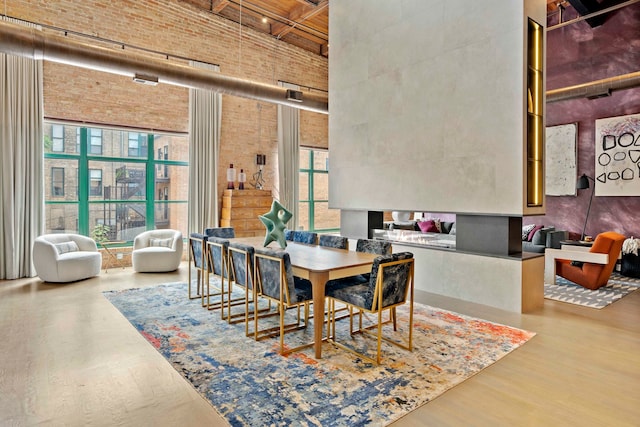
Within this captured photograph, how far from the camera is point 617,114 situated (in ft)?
24.1

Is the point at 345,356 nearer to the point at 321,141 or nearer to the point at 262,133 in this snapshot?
the point at 262,133

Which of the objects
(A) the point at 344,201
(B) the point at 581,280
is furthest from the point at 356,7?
(B) the point at 581,280

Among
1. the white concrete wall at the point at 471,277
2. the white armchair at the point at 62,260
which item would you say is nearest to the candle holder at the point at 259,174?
the white armchair at the point at 62,260

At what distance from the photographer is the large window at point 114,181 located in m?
7.15

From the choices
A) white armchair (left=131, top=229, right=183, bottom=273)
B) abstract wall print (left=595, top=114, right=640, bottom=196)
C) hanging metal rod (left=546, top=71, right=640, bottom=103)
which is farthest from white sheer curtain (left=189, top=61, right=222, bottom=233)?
abstract wall print (left=595, top=114, right=640, bottom=196)

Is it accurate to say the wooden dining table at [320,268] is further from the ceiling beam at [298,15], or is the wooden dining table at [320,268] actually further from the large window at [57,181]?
the ceiling beam at [298,15]

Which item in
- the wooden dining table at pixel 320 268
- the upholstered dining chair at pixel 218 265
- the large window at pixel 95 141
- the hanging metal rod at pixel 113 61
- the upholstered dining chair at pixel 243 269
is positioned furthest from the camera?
the large window at pixel 95 141

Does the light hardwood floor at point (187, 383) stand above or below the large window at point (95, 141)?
A: below

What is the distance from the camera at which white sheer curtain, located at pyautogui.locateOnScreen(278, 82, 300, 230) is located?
9719mm

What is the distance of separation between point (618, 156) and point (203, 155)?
8135 mm

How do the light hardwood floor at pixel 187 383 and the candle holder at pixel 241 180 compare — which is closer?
the light hardwood floor at pixel 187 383

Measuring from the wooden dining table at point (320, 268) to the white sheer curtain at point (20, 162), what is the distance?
496 centimetres

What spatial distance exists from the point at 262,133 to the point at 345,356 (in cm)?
705

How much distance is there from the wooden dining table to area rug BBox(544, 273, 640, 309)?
10.2ft
